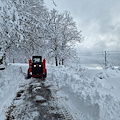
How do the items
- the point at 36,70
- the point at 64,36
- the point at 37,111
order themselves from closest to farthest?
the point at 37,111, the point at 36,70, the point at 64,36

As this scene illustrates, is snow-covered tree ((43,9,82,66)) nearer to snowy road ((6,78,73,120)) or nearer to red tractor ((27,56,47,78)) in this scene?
red tractor ((27,56,47,78))

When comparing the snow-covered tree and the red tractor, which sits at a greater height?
the snow-covered tree

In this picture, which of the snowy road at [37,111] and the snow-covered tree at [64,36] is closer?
the snowy road at [37,111]

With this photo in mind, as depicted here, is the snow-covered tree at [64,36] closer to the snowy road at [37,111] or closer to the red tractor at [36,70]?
the red tractor at [36,70]

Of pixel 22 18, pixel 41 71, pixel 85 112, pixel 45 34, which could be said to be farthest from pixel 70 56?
pixel 85 112

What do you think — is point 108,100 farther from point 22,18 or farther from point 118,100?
point 22,18

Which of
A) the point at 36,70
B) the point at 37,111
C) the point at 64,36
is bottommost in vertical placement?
the point at 37,111

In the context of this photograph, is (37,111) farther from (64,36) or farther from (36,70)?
(64,36)

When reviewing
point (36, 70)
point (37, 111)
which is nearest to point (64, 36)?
point (36, 70)

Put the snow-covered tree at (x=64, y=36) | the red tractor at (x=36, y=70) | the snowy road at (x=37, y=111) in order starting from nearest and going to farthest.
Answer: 1. the snowy road at (x=37, y=111)
2. the red tractor at (x=36, y=70)
3. the snow-covered tree at (x=64, y=36)

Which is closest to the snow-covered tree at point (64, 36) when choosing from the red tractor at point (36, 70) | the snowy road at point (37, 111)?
the red tractor at point (36, 70)

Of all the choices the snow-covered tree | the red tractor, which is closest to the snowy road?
the red tractor

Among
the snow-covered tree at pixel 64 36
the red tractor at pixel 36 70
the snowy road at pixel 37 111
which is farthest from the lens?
the snow-covered tree at pixel 64 36

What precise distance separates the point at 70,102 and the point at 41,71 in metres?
6.03
